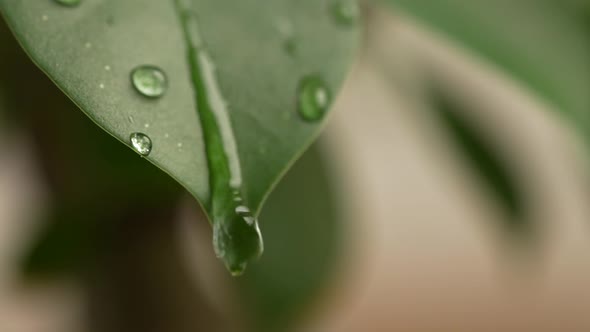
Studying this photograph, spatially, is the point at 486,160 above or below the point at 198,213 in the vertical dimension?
above

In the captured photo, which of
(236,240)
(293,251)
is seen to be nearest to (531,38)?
(293,251)

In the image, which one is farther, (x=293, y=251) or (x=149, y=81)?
(x=293, y=251)

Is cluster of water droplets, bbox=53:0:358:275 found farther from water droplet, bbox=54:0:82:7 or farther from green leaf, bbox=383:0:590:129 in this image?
green leaf, bbox=383:0:590:129

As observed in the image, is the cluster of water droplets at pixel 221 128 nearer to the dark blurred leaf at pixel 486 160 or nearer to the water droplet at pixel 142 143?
the water droplet at pixel 142 143

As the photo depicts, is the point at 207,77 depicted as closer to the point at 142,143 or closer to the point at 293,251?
the point at 142,143

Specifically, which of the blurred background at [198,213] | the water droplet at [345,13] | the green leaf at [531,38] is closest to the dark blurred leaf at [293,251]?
the blurred background at [198,213]

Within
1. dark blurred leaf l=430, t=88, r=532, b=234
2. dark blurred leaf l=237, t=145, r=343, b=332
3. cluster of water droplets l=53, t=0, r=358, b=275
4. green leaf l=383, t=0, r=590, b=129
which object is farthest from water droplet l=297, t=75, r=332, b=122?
dark blurred leaf l=430, t=88, r=532, b=234

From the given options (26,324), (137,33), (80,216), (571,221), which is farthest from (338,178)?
(571,221)
